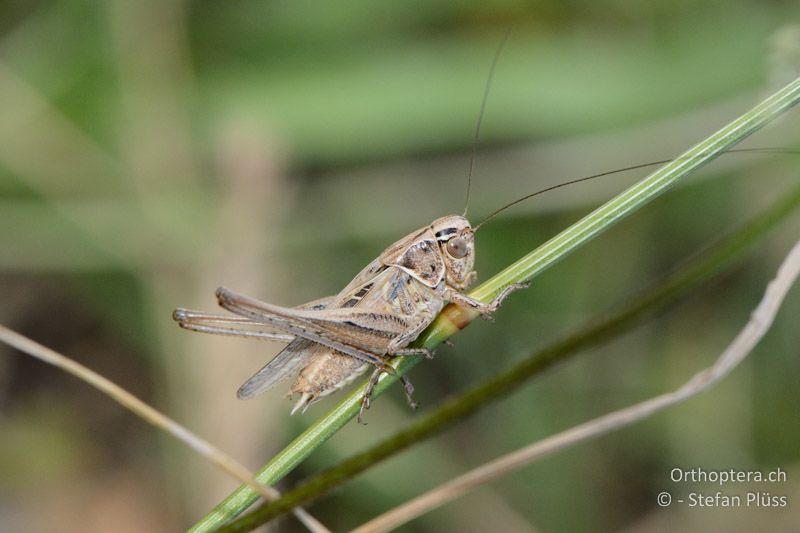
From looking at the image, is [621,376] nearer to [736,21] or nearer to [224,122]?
[736,21]

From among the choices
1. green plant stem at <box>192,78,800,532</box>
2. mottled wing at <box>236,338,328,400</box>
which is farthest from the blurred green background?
green plant stem at <box>192,78,800,532</box>

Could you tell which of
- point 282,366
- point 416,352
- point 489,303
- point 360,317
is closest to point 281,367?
point 282,366

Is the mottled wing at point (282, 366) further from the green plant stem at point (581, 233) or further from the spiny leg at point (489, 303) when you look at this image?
the green plant stem at point (581, 233)

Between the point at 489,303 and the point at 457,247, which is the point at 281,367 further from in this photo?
the point at 489,303

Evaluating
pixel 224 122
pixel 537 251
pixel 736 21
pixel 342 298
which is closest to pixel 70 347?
pixel 224 122

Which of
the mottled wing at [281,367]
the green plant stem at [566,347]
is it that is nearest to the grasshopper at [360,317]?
the mottled wing at [281,367]

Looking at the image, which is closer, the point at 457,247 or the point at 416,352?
the point at 416,352

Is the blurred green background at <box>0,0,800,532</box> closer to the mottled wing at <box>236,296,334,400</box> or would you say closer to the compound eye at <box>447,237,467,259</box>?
the mottled wing at <box>236,296,334,400</box>
